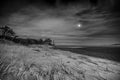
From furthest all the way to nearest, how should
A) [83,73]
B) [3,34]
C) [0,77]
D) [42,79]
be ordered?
1. [3,34]
2. [83,73]
3. [42,79]
4. [0,77]

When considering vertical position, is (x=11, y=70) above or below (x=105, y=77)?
above

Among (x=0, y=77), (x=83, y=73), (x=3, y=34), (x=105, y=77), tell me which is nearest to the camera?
(x=0, y=77)

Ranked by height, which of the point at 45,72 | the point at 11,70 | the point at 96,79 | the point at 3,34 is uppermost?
the point at 3,34

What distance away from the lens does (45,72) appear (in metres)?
3.99

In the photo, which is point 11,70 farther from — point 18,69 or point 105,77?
point 105,77

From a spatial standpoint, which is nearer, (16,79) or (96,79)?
(16,79)

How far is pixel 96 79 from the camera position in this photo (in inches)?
144

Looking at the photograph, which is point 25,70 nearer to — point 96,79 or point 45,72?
point 45,72

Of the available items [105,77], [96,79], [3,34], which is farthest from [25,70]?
[3,34]

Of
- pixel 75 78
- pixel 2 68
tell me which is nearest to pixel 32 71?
pixel 2 68

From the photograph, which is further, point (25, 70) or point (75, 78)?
point (25, 70)

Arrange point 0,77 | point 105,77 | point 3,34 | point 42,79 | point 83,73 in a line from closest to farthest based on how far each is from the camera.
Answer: point 0,77 → point 42,79 → point 105,77 → point 83,73 → point 3,34

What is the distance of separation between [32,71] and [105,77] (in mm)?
4739

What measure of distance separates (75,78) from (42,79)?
78.5 inches
